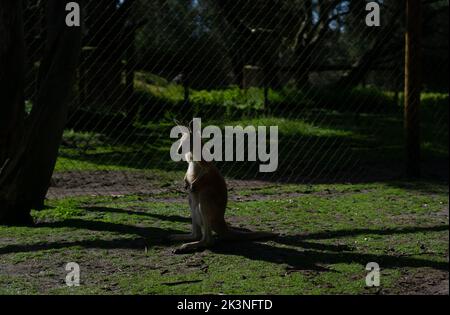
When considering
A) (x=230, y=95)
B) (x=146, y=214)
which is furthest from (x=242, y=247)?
(x=230, y=95)

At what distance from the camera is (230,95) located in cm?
1425

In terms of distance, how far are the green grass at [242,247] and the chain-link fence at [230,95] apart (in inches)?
54.6

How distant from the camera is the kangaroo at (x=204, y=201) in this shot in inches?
216

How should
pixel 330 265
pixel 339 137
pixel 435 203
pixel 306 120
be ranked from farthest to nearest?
pixel 306 120 < pixel 339 137 < pixel 435 203 < pixel 330 265

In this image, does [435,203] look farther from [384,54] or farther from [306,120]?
[384,54]

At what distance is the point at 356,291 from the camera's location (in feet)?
14.9

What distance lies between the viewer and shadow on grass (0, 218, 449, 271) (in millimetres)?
5234

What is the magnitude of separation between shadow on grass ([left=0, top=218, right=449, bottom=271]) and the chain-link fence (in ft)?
6.82

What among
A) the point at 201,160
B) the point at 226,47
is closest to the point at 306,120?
the point at 226,47

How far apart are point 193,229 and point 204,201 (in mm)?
325

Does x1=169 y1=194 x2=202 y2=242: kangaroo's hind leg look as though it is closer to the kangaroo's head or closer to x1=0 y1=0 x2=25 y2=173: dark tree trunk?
the kangaroo's head

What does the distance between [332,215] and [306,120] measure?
570 cm

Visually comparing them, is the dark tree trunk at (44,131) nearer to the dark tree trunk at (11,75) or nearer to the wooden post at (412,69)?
the dark tree trunk at (11,75)

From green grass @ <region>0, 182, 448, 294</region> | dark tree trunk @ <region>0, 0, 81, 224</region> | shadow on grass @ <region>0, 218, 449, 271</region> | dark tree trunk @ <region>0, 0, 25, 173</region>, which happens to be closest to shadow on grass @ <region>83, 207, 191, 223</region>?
green grass @ <region>0, 182, 448, 294</region>
